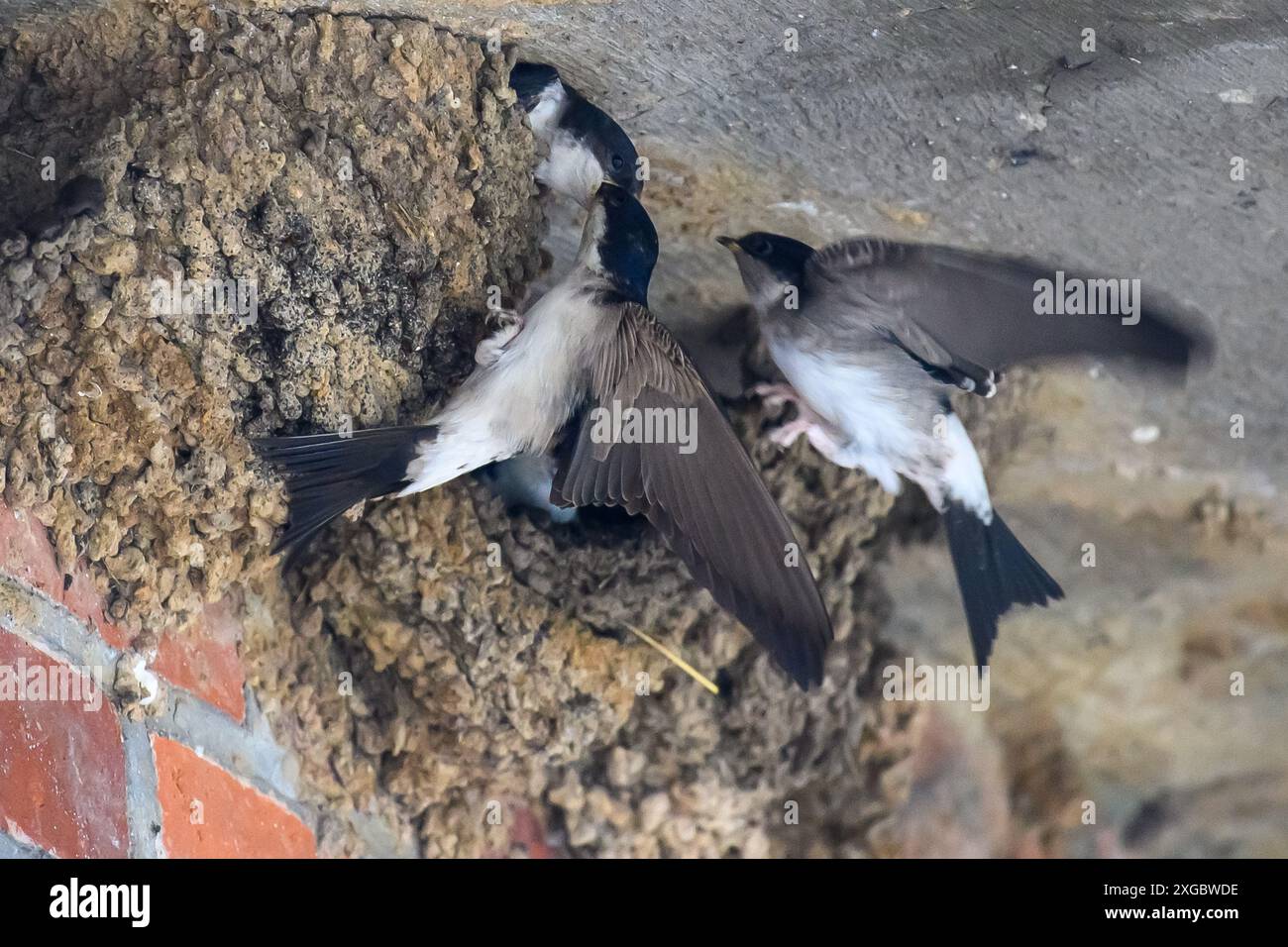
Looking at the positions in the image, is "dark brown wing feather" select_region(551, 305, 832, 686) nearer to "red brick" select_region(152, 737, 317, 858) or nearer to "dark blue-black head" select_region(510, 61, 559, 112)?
"dark blue-black head" select_region(510, 61, 559, 112)

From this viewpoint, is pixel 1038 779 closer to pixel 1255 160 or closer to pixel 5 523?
pixel 1255 160

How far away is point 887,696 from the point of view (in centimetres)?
295

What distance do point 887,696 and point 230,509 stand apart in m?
1.29

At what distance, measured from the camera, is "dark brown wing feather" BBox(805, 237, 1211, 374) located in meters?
2.35

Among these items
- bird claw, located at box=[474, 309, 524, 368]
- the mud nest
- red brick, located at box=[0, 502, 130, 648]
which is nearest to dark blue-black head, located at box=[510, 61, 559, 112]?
the mud nest

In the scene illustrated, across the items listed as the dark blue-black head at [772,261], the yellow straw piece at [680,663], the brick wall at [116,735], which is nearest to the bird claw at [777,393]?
the dark blue-black head at [772,261]

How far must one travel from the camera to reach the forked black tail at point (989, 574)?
2.63 metres

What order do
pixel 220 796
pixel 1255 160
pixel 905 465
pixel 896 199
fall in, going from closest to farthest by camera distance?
1. pixel 220 796
2. pixel 1255 160
3. pixel 896 199
4. pixel 905 465

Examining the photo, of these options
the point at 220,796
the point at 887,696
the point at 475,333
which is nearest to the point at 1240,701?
the point at 887,696

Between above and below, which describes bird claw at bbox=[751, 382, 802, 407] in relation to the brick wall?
above

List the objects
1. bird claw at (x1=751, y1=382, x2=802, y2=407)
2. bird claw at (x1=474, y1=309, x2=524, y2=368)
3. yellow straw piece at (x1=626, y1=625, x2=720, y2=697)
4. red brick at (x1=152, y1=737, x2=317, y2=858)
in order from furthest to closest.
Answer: bird claw at (x1=751, y1=382, x2=802, y2=407) < yellow straw piece at (x1=626, y1=625, x2=720, y2=697) < bird claw at (x1=474, y1=309, x2=524, y2=368) < red brick at (x1=152, y1=737, x2=317, y2=858)

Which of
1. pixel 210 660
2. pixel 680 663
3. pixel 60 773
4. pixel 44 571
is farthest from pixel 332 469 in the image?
pixel 680 663

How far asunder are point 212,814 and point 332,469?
0.45 metres

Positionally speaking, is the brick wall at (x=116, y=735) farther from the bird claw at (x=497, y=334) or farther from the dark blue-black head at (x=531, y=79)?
the dark blue-black head at (x=531, y=79)
